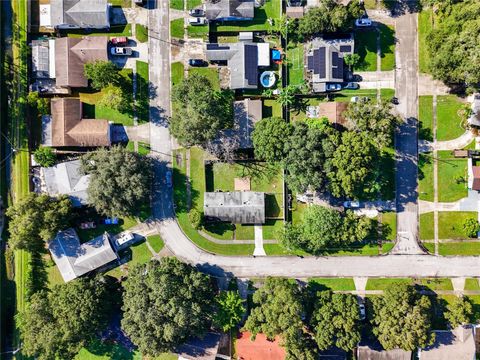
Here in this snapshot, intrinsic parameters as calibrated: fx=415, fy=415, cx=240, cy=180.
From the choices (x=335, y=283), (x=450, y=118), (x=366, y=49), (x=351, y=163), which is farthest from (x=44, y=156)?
(x=450, y=118)

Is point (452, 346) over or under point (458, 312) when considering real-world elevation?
under

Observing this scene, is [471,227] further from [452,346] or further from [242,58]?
[242,58]

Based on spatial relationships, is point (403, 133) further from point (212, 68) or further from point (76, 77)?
Answer: point (76, 77)

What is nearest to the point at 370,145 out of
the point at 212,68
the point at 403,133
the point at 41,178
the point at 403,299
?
the point at 403,133

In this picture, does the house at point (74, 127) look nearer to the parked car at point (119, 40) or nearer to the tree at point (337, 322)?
the parked car at point (119, 40)

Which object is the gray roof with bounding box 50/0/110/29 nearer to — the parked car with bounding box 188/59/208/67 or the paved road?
the parked car with bounding box 188/59/208/67
